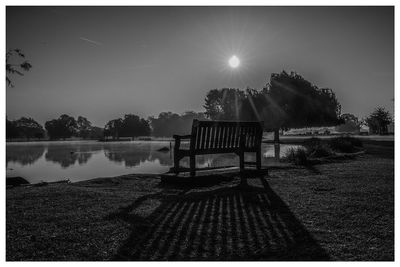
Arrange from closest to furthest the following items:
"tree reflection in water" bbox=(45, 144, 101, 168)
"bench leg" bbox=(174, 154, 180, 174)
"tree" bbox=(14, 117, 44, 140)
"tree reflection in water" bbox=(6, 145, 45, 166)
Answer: "bench leg" bbox=(174, 154, 180, 174) < "tree reflection in water" bbox=(45, 144, 101, 168) < "tree reflection in water" bbox=(6, 145, 45, 166) < "tree" bbox=(14, 117, 44, 140)

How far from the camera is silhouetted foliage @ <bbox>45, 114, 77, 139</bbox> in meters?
157

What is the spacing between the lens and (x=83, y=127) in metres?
174

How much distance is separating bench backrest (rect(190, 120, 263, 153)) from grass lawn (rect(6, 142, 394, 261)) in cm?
122

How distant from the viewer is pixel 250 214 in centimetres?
542

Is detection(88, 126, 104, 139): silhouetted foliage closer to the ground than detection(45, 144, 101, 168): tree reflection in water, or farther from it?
farther from it

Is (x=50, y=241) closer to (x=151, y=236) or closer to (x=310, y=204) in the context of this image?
(x=151, y=236)

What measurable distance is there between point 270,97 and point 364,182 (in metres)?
44.8

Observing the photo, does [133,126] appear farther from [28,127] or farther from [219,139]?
[219,139]

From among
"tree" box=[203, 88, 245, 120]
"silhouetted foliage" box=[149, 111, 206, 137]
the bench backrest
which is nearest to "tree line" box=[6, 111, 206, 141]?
"silhouetted foliage" box=[149, 111, 206, 137]

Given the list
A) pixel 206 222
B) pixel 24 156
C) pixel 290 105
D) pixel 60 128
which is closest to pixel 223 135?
pixel 206 222

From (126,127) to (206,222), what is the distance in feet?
495

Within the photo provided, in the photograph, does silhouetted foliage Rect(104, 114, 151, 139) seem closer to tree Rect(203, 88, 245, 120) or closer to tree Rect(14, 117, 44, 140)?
tree Rect(14, 117, 44, 140)

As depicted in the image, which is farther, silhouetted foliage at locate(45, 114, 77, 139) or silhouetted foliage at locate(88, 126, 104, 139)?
silhouetted foliage at locate(88, 126, 104, 139)

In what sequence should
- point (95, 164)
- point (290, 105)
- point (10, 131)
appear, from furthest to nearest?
point (10, 131) < point (290, 105) < point (95, 164)
